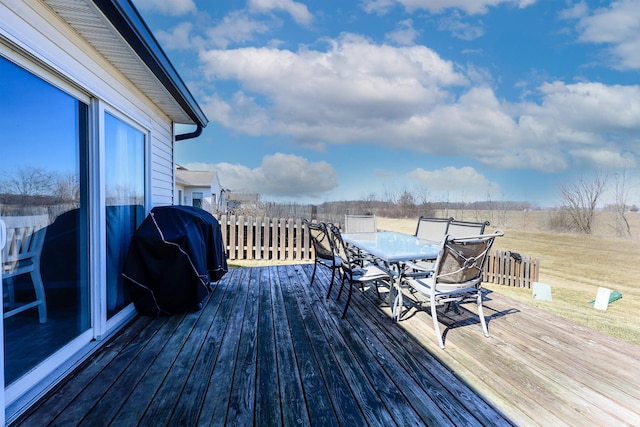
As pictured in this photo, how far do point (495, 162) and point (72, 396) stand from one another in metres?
18.5

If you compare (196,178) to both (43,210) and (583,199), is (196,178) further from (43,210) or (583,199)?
(583,199)

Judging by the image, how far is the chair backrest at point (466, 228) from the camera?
3103mm

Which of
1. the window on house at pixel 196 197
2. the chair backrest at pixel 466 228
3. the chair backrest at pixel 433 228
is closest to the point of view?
the chair backrest at pixel 466 228

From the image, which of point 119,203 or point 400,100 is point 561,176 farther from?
point 119,203

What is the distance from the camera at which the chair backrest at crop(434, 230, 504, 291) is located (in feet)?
7.47

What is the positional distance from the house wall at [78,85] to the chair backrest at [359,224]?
9.99 ft

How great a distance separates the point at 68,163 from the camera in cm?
197

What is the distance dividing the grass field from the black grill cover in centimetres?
422

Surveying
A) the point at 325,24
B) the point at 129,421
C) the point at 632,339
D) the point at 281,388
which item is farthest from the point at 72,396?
the point at 325,24

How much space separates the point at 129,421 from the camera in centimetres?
139

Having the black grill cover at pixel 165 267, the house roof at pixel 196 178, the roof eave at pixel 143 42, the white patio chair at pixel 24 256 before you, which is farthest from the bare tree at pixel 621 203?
the house roof at pixel 196 178

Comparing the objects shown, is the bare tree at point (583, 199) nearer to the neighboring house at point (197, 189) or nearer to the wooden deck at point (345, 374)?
the wooden deck at point (345, 374)

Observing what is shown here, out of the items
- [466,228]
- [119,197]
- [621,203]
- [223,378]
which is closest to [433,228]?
[466,228]

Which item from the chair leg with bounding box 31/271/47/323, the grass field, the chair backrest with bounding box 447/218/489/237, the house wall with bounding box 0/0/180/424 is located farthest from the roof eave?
the grass field
